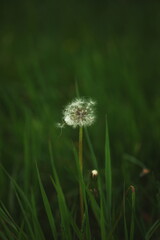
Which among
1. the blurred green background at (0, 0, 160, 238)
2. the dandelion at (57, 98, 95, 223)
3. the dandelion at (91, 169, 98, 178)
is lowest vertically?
the dandelion at (91, 169, 98, 178)

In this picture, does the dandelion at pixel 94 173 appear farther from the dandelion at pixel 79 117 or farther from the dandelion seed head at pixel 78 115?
the dandelion seed head at pixel 78 115

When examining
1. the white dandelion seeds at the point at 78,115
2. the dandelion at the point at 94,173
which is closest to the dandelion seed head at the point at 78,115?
the white dandelion seeds at the point at 78,115

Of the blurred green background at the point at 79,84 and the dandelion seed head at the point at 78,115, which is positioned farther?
the blurred green background at the point at 79,84

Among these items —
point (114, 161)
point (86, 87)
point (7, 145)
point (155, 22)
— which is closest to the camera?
point (114, 161)

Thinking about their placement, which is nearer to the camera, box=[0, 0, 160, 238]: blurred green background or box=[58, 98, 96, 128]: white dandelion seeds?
box=[58, 98, 96, 128]: white dandelion seeds

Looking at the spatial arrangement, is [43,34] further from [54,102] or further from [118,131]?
[118,131]

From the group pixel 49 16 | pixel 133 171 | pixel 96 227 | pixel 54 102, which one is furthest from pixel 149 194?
pixel 49 16

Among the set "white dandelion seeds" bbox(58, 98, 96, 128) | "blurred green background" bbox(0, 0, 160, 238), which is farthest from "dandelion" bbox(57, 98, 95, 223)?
"blurred green background" bbox(0, 0, 160, 238)

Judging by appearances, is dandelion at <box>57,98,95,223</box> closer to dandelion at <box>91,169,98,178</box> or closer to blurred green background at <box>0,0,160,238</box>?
dandelion at <box>91,169,98,178</box>
